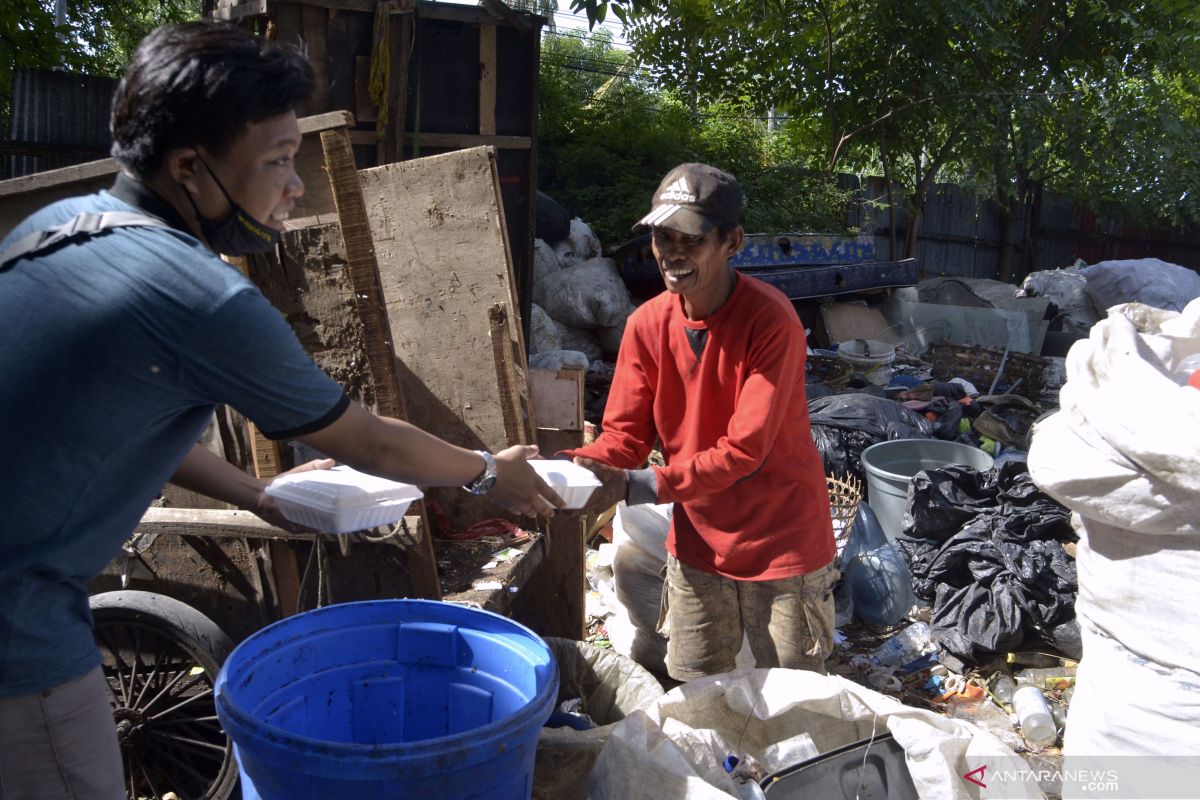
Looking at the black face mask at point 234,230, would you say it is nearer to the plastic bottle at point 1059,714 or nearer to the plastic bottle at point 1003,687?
the plastic bottle at point 1059,714

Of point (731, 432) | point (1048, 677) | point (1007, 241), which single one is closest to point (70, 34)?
point (731, 432)

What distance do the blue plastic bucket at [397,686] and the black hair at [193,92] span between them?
0.97 metres

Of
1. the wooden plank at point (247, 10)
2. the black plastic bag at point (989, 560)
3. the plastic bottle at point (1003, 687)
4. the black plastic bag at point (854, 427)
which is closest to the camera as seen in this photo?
the plastic bottle at point (1003, 687)

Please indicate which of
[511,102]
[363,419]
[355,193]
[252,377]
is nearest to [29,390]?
[252,377]

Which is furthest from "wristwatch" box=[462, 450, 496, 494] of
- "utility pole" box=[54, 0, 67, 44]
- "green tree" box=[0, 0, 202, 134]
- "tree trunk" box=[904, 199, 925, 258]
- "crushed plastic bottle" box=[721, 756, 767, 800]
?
"tree trunk" box=[904, 199, 925, 258]

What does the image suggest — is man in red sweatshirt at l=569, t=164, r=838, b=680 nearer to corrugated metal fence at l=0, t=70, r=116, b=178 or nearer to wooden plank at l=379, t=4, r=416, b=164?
wooden plank at l=379, t=4, r=416, b=164

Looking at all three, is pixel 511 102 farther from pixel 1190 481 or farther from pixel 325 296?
pixel 1190 481

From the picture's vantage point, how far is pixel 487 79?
6301 mm

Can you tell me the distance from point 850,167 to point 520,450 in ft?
41.5

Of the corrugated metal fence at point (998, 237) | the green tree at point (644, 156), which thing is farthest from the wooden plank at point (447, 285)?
the corrugated metal fence at point (998, 237)

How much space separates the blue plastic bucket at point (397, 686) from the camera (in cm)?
168

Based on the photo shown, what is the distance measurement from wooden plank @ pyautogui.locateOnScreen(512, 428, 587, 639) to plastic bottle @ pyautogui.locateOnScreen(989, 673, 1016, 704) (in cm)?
183

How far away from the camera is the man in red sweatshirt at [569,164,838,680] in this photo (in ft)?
8.36

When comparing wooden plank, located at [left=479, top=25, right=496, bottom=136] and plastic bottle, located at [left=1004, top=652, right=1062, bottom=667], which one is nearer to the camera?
plastic bottle, located at [left=1004, top=652, right=1062, bottom=667]
